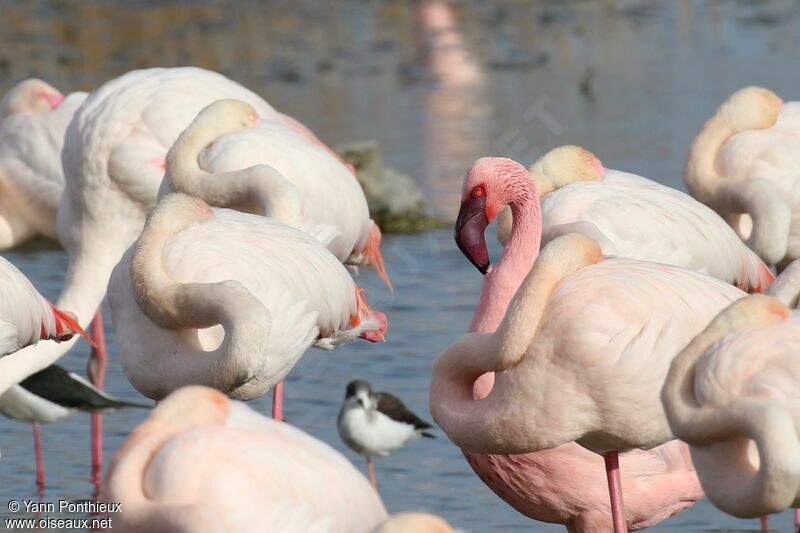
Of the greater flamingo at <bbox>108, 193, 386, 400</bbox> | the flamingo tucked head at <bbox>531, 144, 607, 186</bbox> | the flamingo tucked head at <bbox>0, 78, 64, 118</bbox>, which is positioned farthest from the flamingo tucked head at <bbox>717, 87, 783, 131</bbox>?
the flamingo tucked head at <bbox>0, 78, 64, 118</bbox>

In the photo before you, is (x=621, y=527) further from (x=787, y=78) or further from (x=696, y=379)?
(x=787, y=78)

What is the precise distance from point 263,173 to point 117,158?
50.5 inches

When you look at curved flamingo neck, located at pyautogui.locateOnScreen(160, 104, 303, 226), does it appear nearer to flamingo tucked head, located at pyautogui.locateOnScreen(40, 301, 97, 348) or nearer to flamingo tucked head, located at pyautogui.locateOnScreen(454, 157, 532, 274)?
flamingo tucked head, located at pyautogui.locateOnScreen(40, 301, 97, 348)

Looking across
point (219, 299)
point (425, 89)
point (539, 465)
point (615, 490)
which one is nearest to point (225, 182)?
point (219, 299)

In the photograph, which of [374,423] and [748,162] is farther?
[748,162]

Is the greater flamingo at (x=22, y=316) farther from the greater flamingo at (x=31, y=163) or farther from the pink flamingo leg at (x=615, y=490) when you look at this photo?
the greater flamingo at (x=31, y=163)

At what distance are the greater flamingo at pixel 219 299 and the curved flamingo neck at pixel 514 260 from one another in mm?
621

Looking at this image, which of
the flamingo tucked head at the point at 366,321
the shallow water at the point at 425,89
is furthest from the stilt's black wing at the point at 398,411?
the flamingo tucked head at the point at 366,321

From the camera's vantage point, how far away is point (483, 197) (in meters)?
5.82

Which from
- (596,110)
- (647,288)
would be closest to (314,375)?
(647,288)

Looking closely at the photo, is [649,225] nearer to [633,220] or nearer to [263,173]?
[633,220]

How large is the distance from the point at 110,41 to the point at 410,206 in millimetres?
7475

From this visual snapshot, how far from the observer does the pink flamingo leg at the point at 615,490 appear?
17.9ft

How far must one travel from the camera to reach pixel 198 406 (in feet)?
13.3
